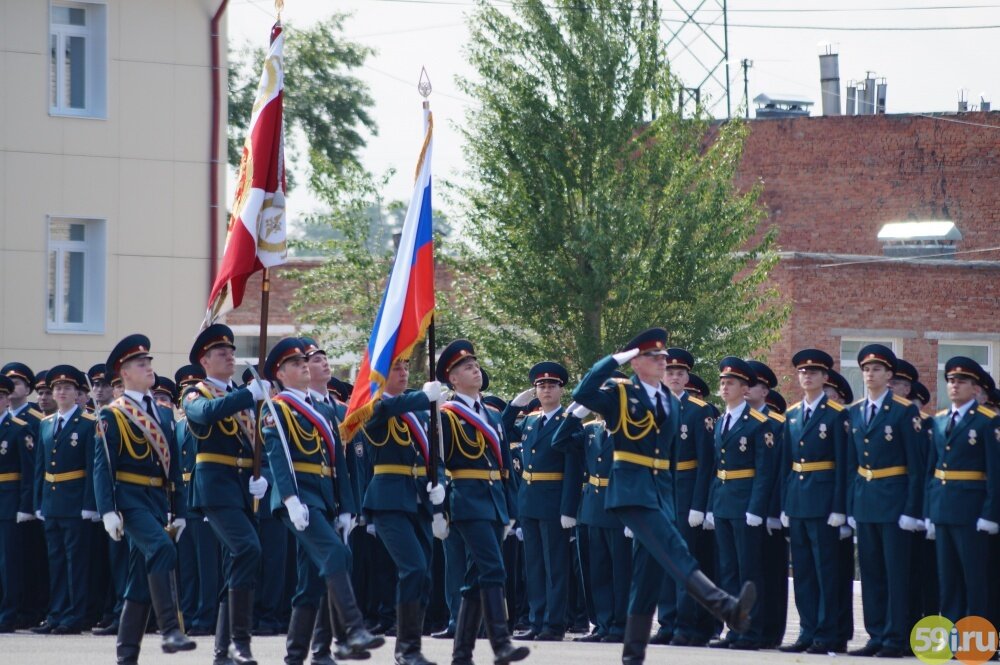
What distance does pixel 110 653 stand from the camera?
37.8 feet

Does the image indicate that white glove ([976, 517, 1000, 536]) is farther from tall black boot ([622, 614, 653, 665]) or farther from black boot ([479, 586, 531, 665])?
black boot ([479, 586, 531, 665])

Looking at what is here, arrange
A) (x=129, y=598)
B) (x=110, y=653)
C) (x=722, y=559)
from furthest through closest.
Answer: (x=722, y=559) < (x=110, y=653) < (x=129, y=598)

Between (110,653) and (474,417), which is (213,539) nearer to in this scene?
(110,653)

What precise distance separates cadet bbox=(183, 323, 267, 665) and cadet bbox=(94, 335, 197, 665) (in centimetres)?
30

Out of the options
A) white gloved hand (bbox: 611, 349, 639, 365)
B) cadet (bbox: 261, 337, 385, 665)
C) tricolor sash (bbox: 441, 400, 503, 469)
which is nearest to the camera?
cadet (bbox: 261, 337, 385, 665)

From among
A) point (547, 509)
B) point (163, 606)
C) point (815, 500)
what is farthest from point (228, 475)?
point (815, 500)

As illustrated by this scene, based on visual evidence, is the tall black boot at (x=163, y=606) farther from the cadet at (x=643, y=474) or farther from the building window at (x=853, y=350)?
the building window at (x=853, y=350)

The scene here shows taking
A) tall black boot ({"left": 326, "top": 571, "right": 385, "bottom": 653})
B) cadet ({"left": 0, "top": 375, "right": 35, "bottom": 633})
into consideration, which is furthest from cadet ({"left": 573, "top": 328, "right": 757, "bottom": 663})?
cadet ({"left": 0, "top": 375, "right": 35, "bottom": 633})

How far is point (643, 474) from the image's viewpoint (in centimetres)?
986

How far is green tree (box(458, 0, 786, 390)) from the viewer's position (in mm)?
22297

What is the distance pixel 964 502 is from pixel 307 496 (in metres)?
4.56

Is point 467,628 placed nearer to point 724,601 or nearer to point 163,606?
point 724,601

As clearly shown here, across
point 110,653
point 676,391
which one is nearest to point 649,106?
point 676,391

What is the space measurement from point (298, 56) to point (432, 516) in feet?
76.8
